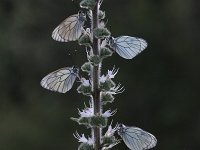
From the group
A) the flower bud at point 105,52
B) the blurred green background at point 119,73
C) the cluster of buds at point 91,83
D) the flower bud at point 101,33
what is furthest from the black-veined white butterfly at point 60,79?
the blurred green background at point 119,73

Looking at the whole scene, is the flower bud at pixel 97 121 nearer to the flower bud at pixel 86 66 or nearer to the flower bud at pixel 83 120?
the flower bud at pixel 83 120

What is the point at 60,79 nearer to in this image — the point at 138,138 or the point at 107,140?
the point at 107,140

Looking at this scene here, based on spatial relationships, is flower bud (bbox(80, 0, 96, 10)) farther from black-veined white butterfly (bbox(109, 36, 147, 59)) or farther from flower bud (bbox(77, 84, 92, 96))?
flower bud (bbox(77, 84, 92, 96))

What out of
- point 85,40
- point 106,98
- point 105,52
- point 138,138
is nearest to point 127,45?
point 105,52
